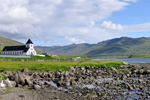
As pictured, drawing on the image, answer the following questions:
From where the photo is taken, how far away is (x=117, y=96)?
2641 centimetres

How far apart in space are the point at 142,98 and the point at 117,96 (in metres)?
3.38

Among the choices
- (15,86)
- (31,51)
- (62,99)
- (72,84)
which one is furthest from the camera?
(31,51)

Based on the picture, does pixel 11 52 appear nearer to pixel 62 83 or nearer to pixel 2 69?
pixel 2 69

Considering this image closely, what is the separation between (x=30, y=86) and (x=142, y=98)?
19082 mm

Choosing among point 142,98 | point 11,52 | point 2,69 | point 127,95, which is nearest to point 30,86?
point 127,95

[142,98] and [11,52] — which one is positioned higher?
[11,52]

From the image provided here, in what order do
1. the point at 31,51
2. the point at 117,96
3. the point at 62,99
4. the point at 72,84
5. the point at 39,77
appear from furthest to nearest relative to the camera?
1. the point at 31,51
2. the point at 39,77
3. the point at 72,84
4. the point at 117,96
5. the point at 62,99

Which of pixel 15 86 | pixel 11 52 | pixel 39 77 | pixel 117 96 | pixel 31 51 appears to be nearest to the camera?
pixel 117 96

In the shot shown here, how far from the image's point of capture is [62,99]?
24.4 m

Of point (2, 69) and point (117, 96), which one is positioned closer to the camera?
point (117, 96)

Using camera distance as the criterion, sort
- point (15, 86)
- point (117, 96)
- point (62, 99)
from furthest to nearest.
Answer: point (15, 86) < point (117, 96) < point (62, 99)

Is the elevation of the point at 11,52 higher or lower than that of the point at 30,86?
higher

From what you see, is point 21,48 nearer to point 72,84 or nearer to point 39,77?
point 39,77

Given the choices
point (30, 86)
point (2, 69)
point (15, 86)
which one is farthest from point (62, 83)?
point (2, 69)
